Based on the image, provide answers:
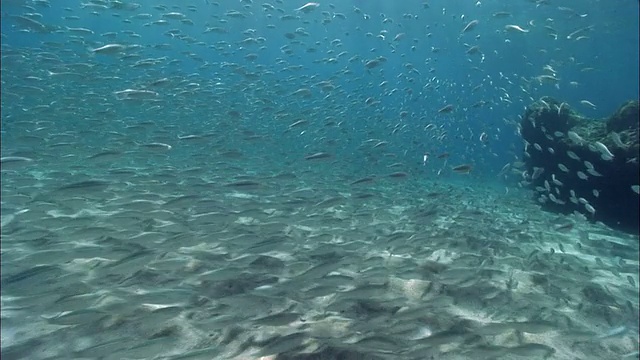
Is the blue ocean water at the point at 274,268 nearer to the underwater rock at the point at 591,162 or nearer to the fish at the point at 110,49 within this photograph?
the fish at the point at 110,49

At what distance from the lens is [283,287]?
6.02 m

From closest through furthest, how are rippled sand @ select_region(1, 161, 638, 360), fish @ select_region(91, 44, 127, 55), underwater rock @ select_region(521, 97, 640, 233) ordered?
rippled sand @ select_region(1, 161, 638, 360), fish @ select_region(91, 44, 127, 55), underwater rock @ select_region(521, 97, 640, 233)

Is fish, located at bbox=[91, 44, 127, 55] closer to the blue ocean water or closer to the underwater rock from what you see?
the blue ocean water

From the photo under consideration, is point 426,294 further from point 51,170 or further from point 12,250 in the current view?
point 51,170

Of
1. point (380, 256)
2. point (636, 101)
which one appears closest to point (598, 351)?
point (380, 256)

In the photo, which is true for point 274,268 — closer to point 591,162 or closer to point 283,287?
point 283,287

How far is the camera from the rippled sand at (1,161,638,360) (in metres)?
4.73

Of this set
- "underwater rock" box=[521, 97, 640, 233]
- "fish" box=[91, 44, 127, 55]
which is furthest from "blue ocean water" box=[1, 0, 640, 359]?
"underwater rock" box=[521, 97, 640, 233]

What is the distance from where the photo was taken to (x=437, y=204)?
16.1m

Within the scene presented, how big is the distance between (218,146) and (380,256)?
307 inches

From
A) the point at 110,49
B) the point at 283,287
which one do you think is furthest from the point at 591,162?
the point at 110,49

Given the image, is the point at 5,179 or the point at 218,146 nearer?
the point at 5,179

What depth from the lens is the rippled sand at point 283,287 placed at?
186 inches

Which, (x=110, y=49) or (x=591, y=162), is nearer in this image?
(x=110, y=49)
